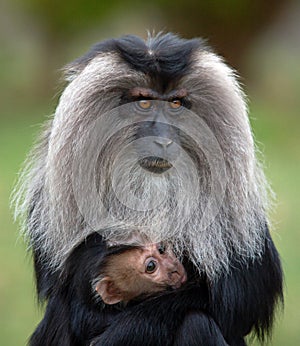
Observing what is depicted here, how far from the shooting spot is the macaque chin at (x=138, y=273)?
5.26 metres

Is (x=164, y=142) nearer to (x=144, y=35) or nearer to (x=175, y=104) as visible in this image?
(x=175, y=104)

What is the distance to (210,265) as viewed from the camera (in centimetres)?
531

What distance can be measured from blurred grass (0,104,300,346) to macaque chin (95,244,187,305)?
1.08m

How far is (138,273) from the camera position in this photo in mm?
5262

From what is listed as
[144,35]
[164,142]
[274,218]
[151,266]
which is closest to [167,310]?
[151,266]

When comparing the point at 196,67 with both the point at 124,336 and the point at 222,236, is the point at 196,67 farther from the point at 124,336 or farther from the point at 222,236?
the point at 124,336

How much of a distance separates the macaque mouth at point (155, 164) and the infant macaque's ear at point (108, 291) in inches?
21.3

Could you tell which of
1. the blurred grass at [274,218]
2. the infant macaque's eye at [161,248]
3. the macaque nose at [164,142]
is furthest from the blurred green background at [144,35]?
the macaque nose at [164,142]

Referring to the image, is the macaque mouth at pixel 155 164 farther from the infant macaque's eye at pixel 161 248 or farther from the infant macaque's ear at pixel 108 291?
the infant macaque's ear at pixel 108 291

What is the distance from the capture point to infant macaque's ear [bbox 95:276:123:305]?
5262 mm

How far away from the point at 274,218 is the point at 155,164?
14.6ft

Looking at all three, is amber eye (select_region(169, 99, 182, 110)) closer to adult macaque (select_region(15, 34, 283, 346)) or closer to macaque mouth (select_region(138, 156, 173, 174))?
adult macaque (select_region(15, 34, 283, 346))

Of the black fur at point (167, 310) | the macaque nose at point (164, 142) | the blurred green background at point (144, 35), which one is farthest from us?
the blurred green background at point (144, 35)

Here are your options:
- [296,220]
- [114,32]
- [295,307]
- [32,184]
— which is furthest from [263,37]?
[32,184]
